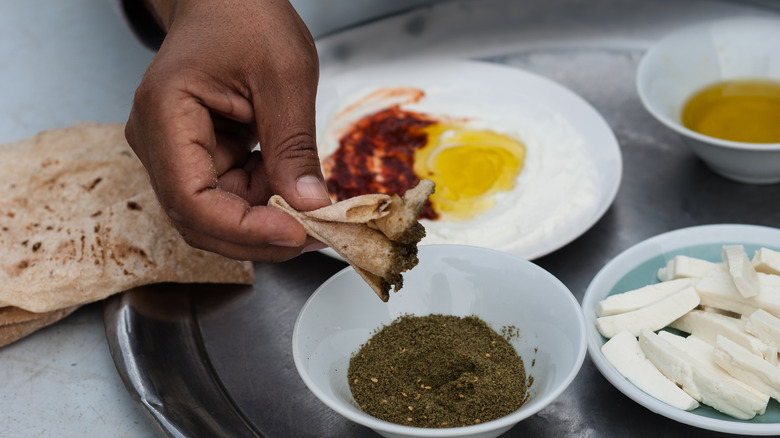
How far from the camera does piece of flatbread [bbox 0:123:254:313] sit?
5.46 ft

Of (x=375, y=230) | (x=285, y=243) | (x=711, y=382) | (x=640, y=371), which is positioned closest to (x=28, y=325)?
(x=285, y=243)

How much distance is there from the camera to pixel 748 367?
1.24m

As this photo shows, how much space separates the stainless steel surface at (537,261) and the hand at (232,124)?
329mm

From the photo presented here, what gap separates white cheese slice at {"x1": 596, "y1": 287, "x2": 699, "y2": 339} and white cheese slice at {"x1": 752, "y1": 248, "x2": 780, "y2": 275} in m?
0.18

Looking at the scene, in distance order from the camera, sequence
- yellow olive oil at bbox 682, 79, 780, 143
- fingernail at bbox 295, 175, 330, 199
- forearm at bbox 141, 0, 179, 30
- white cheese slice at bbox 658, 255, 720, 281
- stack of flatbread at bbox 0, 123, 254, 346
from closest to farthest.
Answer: fingernail at bbox 295, 175, 330, 199, white cheese slice at bbox 658, 255, 720, 281, stack of flatbread at bbox 0, 123, 254, 346, forearm at bbox 141, 0, 179, 30, yellow olive oil at bbox 682, 79, 780, 143

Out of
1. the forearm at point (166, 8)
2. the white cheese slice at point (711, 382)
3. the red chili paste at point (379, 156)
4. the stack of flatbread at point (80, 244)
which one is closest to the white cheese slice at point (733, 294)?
the white cheese slice at point (711, 382)

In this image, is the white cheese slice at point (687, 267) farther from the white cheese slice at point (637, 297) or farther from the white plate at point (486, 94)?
the white plate at point (486, 94)

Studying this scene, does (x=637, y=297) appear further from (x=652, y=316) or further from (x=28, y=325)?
(x=28, y=325)

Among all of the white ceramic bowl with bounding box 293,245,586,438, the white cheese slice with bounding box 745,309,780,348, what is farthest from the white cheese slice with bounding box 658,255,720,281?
the white ceramic bowl with bounding box 293,245,586,438

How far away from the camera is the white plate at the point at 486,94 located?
2.05m

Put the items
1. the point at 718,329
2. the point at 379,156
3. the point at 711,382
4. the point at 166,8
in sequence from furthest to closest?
the point at 379,156 < the point at 166,8 < the point at 718,329 < the point at 711,382

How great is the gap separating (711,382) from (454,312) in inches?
20.5

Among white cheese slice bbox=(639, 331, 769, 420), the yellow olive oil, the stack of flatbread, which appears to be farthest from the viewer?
the yellow olive oil

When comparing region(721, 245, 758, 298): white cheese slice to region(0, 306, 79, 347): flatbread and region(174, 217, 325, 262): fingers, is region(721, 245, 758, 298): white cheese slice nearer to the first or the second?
region(174, 217, 325, 262): fingers
